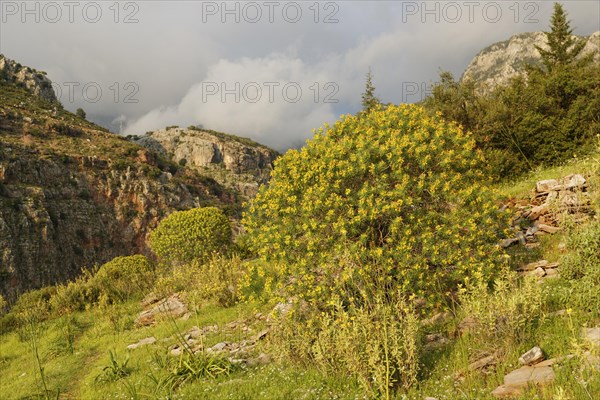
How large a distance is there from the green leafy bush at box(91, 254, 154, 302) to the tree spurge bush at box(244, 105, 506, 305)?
470 inches

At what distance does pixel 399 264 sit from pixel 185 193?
6360cm

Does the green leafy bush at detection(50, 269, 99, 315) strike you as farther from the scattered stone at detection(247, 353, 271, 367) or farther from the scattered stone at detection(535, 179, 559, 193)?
the scattered stone at detection(535, 179, 559, 193)

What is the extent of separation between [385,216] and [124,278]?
15.5m

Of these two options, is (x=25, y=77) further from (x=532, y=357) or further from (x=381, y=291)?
(x=532, y=357)

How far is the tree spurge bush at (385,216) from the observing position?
670 cm

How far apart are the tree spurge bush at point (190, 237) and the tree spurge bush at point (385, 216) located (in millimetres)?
11794

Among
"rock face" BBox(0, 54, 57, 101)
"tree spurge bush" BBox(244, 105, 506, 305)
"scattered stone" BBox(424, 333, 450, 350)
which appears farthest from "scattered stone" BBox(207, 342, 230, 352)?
"rock face" BBox(0, 54, 57, 101)

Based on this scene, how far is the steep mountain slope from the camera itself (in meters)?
42.4

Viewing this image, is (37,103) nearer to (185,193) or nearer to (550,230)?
(185,193)

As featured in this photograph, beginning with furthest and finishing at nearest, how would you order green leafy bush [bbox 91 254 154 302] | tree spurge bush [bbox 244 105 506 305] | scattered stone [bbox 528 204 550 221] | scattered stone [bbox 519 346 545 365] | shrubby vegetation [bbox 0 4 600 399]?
green leafy bush [bbox 91 254 154 302] < scattered stone [bbox 528 204 550 221] < tree spurge bush [bbox 244 105 506 305] < shrubby vegetation [bbox 0 4 600 399] < scattered stone [bbox 519 346 545 365]

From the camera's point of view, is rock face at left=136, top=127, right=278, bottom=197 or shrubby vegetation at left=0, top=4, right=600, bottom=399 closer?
shrubby vegetation at left=0, top=4, right=600, bottom=399

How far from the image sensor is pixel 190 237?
1916 cm

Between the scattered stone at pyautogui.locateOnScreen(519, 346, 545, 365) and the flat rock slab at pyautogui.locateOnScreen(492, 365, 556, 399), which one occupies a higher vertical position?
the scattered stone at pyautogui.locateOnScreen(519, 346, 545, 365)

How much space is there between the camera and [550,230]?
9242mm
